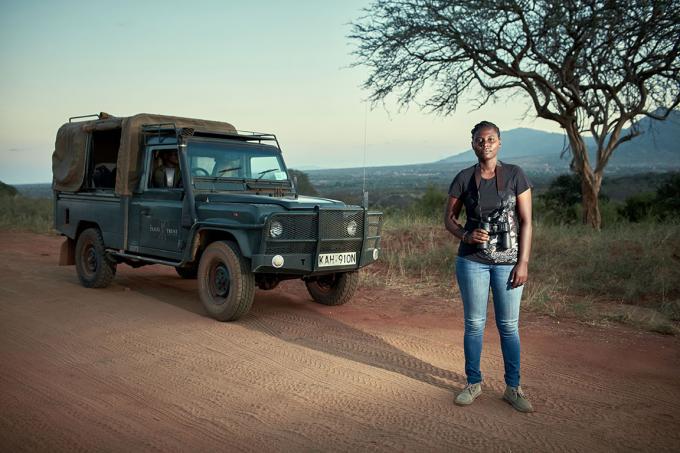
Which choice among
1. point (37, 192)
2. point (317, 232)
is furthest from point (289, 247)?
point (37, 192)

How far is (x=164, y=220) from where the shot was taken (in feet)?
25.3

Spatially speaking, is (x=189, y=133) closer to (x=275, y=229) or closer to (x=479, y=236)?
(x=275, y=229)

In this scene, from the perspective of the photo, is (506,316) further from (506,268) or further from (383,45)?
(383,45)

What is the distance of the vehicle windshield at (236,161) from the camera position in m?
7.65

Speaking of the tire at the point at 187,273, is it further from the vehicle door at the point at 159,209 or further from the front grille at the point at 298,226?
the front grille at the point at 298,226

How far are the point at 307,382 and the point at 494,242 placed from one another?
1845mm

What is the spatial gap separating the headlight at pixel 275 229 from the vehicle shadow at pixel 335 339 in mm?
1026

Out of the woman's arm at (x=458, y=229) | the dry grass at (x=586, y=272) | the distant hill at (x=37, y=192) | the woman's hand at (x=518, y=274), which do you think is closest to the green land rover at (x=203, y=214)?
the woman's arm at (x=458, y=229)

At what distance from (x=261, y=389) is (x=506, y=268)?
6.72ft

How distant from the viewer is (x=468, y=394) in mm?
4539

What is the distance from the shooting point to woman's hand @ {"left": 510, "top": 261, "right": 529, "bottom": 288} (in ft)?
14.1

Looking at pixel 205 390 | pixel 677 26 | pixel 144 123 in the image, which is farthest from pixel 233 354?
pixel 677 26

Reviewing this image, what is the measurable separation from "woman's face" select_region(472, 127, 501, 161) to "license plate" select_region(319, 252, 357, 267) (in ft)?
9.32

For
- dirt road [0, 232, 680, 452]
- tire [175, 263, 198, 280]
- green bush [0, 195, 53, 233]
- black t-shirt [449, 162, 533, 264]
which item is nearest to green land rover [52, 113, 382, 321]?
dirt road [0, 232, 680, 452]
